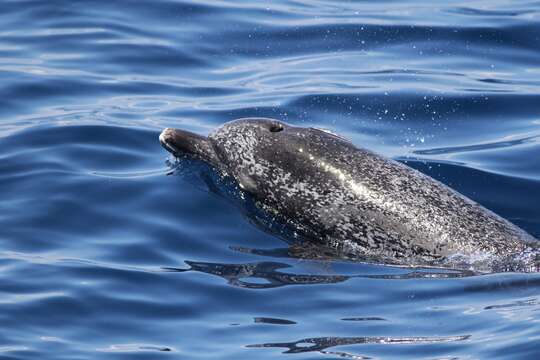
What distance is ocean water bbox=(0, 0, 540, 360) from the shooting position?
34.9ft

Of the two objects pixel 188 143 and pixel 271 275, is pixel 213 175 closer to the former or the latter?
pixel 188 143

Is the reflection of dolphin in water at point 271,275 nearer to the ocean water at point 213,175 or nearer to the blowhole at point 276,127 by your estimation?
the ocean water at point 213,175

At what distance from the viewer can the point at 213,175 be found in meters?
14.0

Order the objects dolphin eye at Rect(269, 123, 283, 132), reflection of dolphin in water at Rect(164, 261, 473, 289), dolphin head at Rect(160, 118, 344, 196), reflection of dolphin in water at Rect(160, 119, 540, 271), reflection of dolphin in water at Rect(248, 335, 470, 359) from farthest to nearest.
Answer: dolphin eye at Rect(269, 123, 283, 132) → dolphin head at Rect(160, 118, 344, 196) → reflection of dolphin in water at Rect(160, 119, 540, 271) → reflection of dolphin in water at Rect(164, 261, 473, 289) → reflection of dolphin in water at Rect(248, 335, 470, 359)

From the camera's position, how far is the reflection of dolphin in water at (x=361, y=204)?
480 inches

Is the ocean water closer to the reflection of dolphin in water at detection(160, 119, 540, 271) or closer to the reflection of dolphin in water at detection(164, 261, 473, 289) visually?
→ the reflection of dolphin in water at detection(164, 261, 473, 289)

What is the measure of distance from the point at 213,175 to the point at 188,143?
1.44ft

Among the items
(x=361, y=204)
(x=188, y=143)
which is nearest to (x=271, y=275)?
(x=361, y=204)

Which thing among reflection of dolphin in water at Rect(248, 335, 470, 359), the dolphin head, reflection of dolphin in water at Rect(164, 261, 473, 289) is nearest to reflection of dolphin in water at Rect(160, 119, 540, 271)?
the dolphin head

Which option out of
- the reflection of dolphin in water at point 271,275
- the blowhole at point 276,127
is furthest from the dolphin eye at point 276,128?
the reflection of dolphin in water at point 271,275

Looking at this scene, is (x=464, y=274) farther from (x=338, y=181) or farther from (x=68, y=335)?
(x=68, y=335)

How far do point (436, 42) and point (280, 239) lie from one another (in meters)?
8.72

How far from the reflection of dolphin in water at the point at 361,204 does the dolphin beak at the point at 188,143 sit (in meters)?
0.35

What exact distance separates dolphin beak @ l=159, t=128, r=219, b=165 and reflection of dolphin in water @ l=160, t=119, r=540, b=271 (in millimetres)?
348
